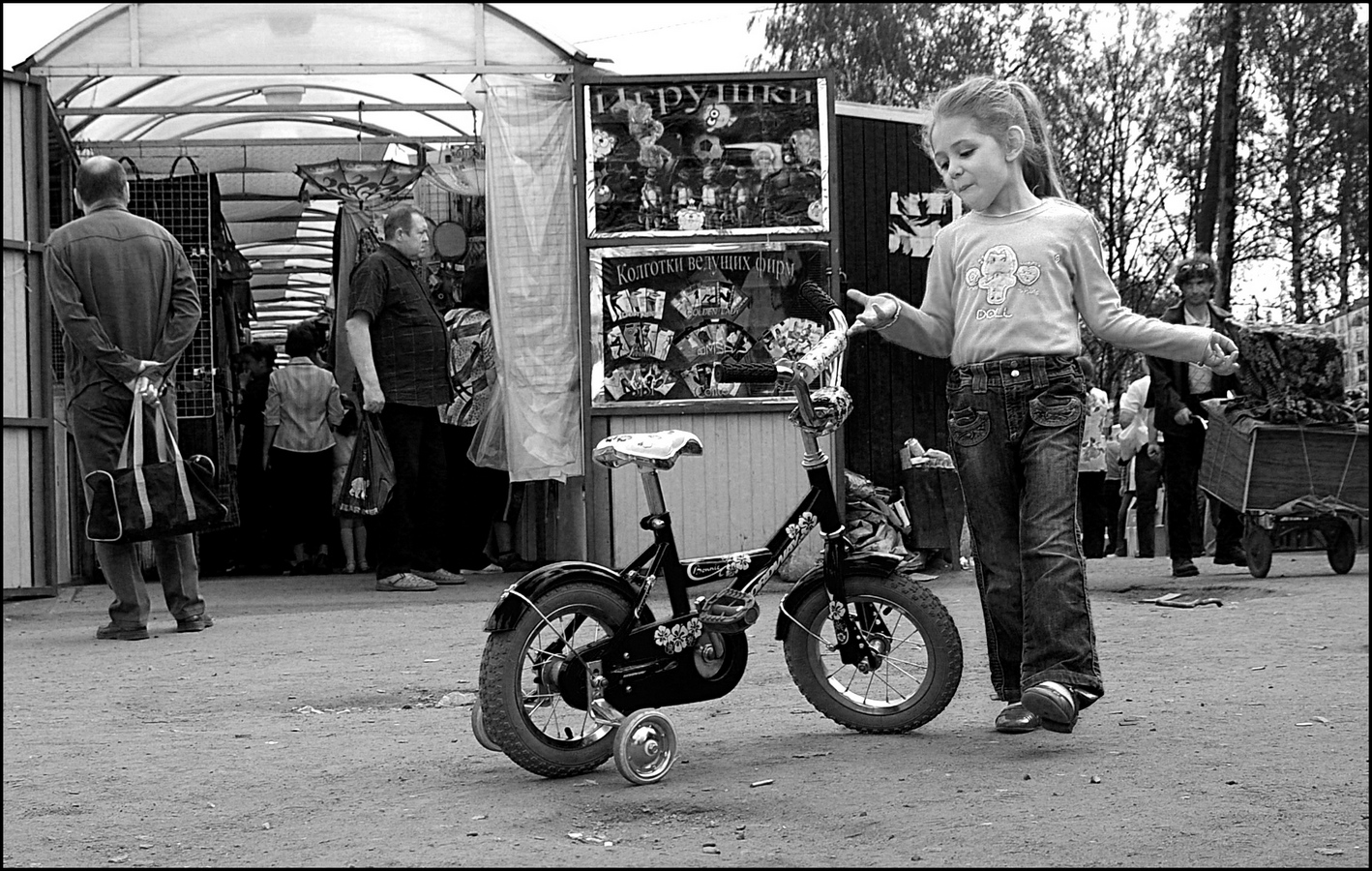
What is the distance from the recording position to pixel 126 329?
315 inches

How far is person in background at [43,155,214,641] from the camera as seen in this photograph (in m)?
7.84

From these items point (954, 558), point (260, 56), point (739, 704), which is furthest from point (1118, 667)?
point (260, 56)

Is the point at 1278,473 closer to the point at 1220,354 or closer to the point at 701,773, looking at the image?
the point at 1220,354

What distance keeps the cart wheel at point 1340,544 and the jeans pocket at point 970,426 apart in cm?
684

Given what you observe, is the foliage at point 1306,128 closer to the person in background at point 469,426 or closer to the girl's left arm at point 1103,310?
the person in background at point 469,426

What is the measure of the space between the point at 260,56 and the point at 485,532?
342 cm

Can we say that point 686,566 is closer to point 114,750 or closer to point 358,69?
point 114,750

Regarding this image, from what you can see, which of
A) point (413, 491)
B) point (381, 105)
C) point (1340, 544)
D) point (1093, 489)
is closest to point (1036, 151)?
point (413, 491)

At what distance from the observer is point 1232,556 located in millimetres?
11117

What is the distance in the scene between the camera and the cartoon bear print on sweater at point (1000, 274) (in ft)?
15.9

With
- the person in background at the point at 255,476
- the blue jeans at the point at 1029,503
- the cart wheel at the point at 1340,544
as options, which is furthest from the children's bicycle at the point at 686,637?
the person in background at the point at 255,476

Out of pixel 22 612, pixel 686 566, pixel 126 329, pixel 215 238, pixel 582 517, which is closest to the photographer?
pixel 686 566

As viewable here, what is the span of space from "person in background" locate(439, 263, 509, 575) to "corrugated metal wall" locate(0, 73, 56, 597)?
2.35 metres

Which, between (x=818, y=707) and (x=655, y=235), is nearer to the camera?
(x=818, y=707)
